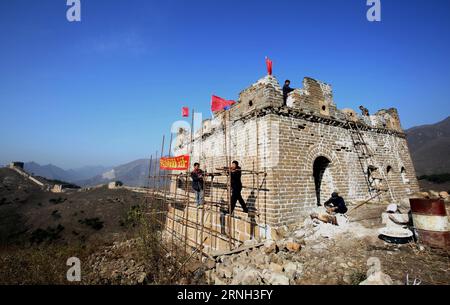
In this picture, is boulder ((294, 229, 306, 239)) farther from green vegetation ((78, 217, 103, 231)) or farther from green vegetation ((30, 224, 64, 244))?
green vegetation ((30, 224, 64, 244))

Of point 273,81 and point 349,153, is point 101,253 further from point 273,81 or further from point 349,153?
point 349,153

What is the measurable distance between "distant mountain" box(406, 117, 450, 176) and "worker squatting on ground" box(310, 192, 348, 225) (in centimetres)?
5303

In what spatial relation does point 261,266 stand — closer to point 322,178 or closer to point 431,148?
point 322,178

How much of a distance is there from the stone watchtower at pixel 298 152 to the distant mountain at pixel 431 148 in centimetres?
4835

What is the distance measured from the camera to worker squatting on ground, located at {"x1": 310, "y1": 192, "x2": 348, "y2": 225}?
6.51m

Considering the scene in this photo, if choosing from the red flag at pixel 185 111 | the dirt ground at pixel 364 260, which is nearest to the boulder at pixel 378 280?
the dirt ground at pixel 364 260

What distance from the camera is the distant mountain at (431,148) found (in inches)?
1915

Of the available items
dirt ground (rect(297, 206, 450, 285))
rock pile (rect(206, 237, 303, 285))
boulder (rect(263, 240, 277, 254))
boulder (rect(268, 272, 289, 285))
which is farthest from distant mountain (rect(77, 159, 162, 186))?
boulder (rect(268, 272, 289, 285))

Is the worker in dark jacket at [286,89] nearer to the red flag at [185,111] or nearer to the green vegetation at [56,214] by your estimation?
the red flag at [185,111]

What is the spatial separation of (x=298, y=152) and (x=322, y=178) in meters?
2.24
